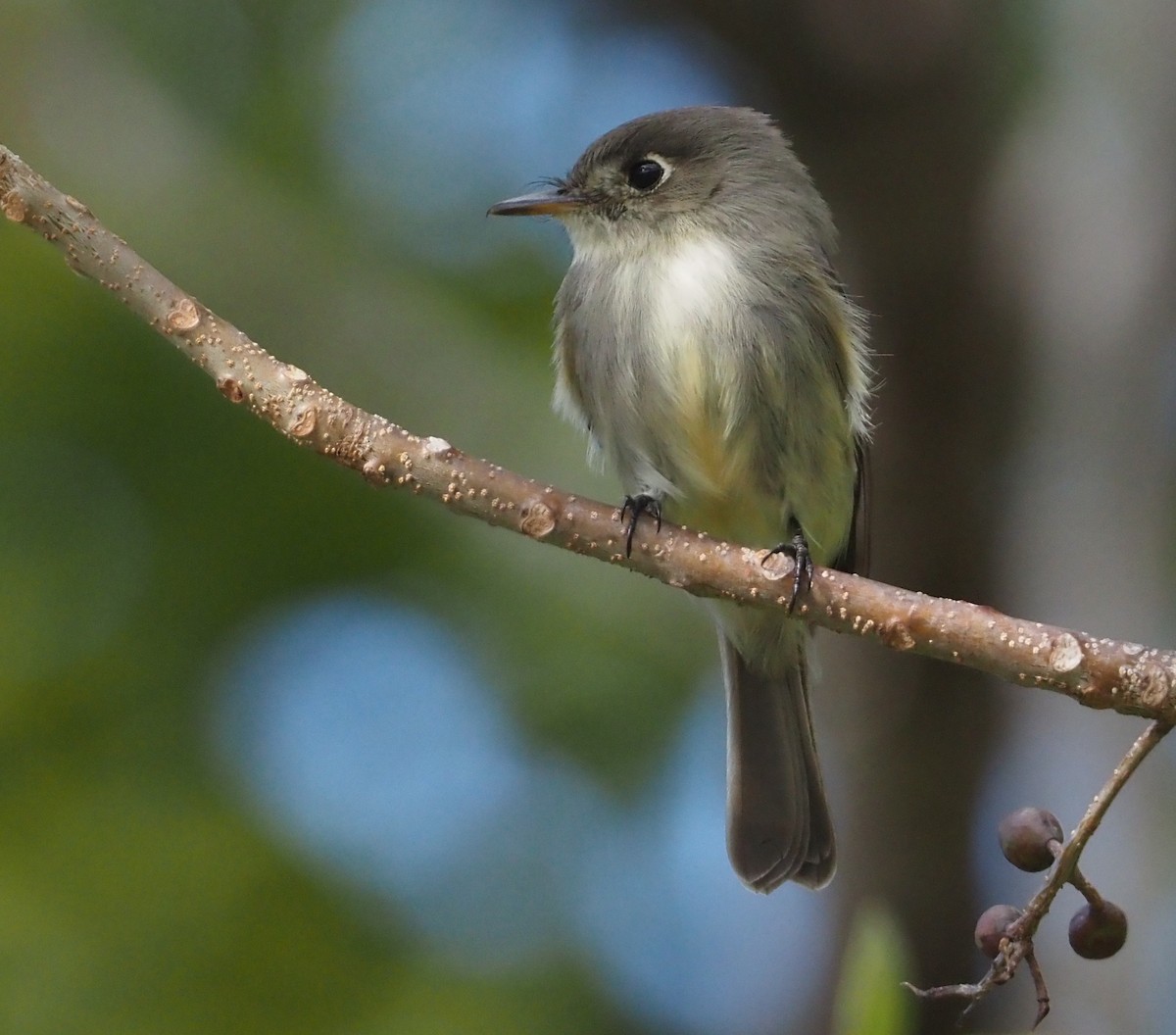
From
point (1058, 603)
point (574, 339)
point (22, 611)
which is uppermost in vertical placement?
point (574, 339)

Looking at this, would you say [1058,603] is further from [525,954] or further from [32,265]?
[32,265]

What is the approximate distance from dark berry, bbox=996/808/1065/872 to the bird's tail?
1599 mm

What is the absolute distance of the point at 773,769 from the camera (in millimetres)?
3896

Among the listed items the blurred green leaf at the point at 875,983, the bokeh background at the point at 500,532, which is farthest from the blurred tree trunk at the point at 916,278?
the blurred green leaf at the point at 875,983

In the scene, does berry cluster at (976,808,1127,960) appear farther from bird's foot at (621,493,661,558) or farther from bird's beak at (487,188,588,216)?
bird's beak at (487,188,588,216)

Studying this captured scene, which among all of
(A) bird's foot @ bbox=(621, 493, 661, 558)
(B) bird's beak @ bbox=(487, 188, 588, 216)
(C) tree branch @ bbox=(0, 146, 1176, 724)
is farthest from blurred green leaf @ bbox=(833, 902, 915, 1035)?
(B) bird's beak @ bbox=(487, 188, 588, 216)

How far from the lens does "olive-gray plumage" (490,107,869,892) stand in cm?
337

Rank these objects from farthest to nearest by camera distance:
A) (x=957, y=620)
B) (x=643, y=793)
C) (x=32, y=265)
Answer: (x=643, y=793) < (x=32, y=265) < (x=957, y=620)

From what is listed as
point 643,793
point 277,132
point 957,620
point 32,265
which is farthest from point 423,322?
point 957,620

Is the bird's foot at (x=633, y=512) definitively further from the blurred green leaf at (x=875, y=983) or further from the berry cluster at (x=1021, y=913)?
the blurred green leaf at (x=875, y=983)

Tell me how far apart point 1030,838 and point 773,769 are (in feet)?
6.41

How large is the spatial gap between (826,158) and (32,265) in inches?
92.2

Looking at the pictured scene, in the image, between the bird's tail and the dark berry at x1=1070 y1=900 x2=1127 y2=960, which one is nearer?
the dark berry at x1=1070 y1=900 x2=1127 y2=960

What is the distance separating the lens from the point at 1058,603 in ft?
13.8
